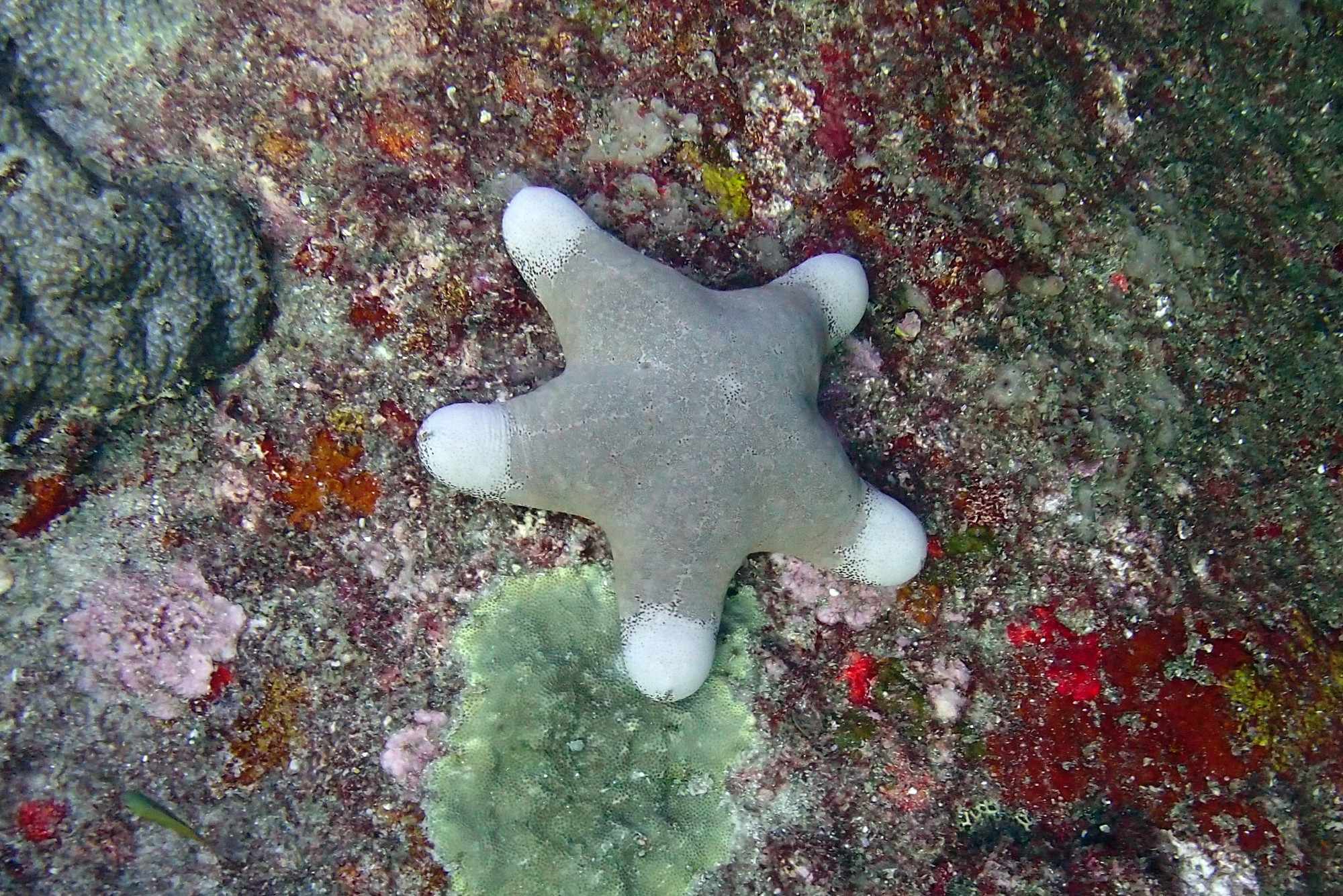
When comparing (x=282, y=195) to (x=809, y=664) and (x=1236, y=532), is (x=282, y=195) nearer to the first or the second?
(x=809, y=664)

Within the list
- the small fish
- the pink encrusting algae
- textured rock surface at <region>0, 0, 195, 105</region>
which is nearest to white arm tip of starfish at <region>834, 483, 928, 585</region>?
the pink encrusting algae

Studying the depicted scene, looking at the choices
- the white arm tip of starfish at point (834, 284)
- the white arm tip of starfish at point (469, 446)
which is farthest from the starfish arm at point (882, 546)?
the white arm tip of starfish at point (469, 446)

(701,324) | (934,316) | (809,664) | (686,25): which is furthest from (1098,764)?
(686,25)

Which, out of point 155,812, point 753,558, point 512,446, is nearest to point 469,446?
point 512,446

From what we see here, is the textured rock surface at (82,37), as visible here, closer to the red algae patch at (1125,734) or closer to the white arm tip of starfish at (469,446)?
the white arm tip of starfish at (469,446)

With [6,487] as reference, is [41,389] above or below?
above

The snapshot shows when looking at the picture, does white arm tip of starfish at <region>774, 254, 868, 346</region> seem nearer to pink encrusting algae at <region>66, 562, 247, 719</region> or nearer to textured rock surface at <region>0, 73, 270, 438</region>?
textured rock surface at <region>0, 73, 270, 438</region>
